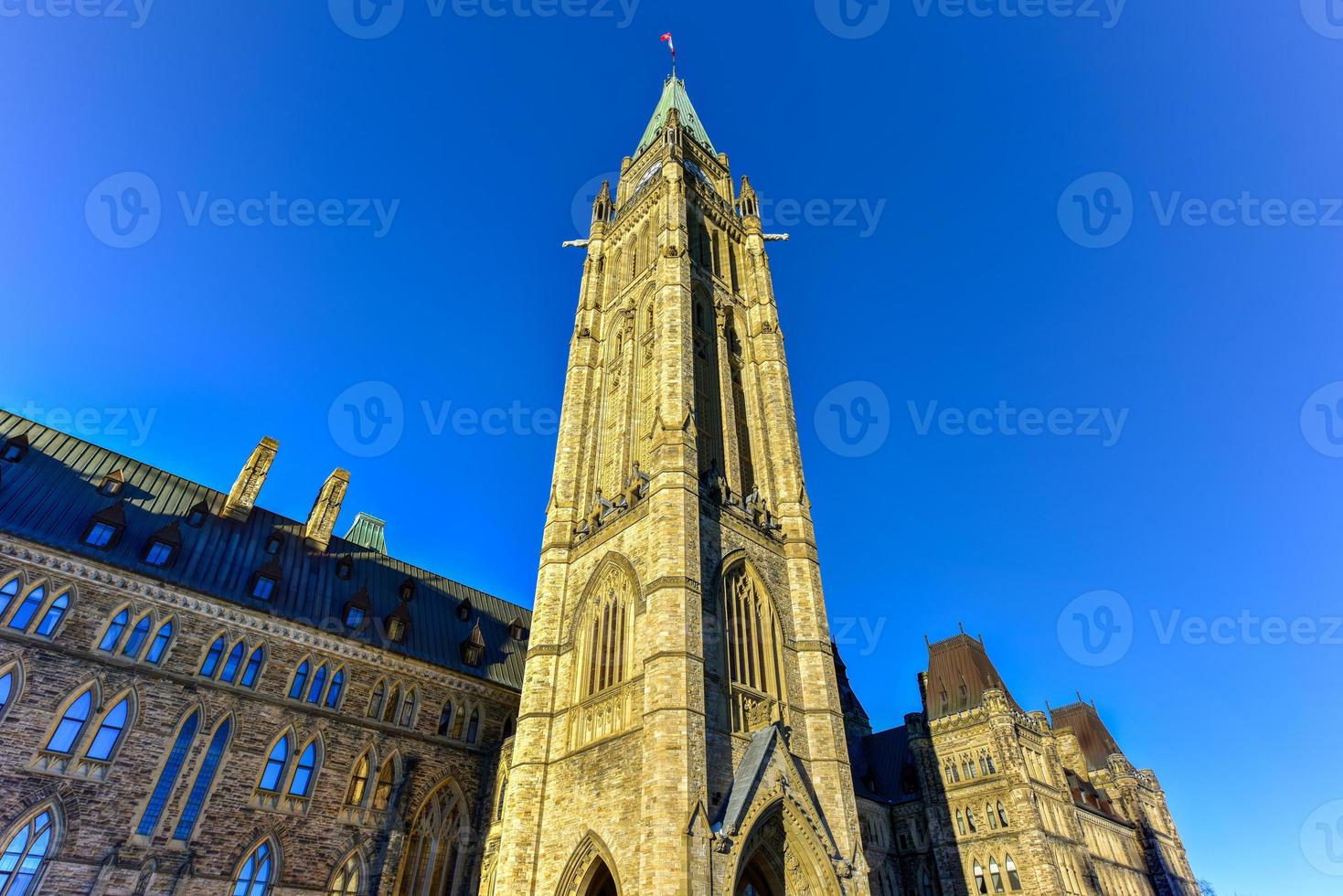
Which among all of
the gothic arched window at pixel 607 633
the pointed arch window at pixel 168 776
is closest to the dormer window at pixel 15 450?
the pointed arch window at pixel 168 776

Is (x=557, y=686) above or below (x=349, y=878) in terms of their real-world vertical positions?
above

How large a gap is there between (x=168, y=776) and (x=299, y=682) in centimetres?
506

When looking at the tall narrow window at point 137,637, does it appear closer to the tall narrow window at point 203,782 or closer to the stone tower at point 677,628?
the tall narrow window at point 203,782

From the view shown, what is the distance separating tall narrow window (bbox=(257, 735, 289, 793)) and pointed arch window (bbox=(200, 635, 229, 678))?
3492mm

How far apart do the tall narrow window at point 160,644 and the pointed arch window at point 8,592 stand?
4144mm

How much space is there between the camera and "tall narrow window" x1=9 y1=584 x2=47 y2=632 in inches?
896

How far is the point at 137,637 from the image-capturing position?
24.8 metres

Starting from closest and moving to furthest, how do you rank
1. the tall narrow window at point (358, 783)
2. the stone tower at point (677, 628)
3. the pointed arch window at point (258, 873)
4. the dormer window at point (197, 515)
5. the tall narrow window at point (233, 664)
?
the stone tower at point (677, 628)
the pointed arch window at point (258, 873)
the tall narrow window at point (233, 664)
the tall narrow window at point (358, 783)
the dormer window at point (197, 515)

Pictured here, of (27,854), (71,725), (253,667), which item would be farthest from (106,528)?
(27,854)

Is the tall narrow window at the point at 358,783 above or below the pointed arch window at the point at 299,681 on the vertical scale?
below

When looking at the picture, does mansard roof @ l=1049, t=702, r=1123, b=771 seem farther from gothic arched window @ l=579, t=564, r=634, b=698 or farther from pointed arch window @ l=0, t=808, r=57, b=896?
pointed arch window @ l=0, t=808, r=57, b=896

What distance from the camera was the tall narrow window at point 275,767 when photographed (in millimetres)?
25188

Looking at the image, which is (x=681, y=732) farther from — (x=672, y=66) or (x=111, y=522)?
(x=672, y=66)

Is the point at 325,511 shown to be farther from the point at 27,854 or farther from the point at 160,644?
the point at 27,854
